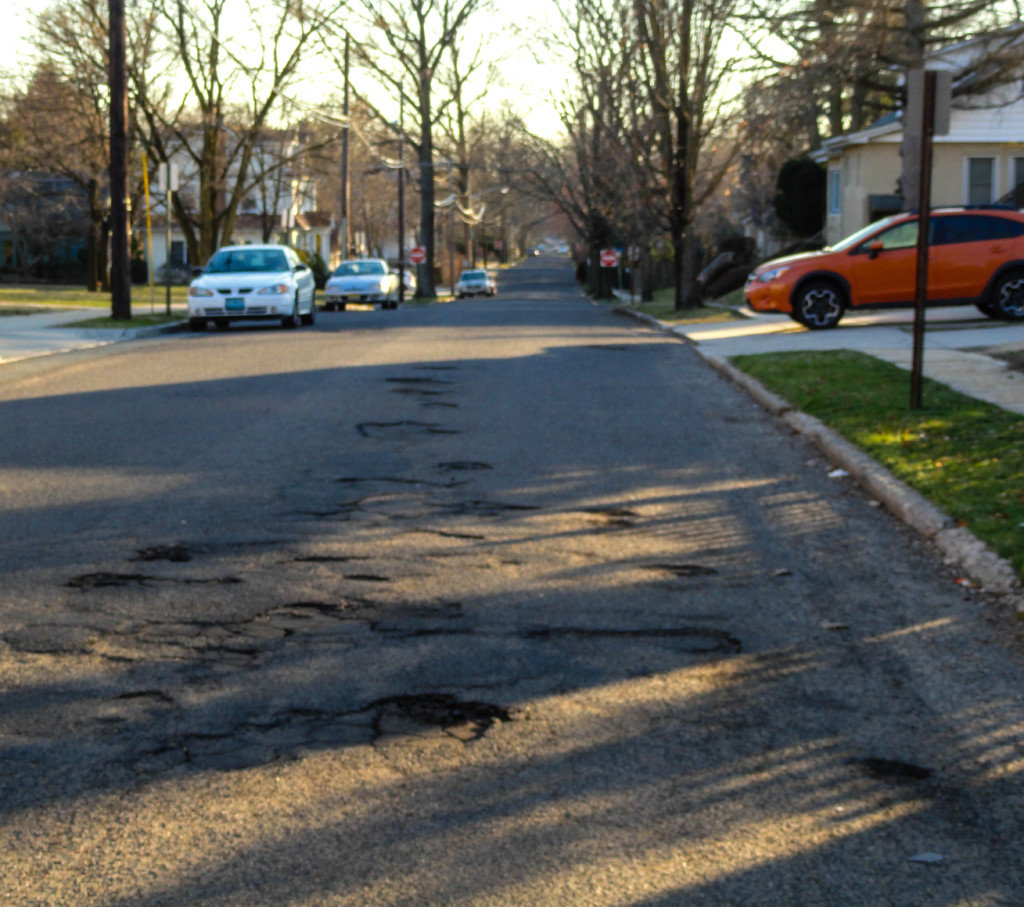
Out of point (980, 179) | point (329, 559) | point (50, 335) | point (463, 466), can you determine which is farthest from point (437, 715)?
point (980, 179)

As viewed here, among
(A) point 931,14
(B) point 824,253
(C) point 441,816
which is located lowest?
(C) point 441,816

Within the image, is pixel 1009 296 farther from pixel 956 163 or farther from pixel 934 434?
pixel 956 163

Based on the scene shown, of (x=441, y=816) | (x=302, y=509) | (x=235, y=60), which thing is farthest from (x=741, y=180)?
(x=441, y=816)

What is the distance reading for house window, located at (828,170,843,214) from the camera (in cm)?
3898

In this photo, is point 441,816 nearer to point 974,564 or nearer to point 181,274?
point 974,564

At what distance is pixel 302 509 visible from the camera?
24.3 ft

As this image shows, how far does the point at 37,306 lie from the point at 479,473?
82.3 ft

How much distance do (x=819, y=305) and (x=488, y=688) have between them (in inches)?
686

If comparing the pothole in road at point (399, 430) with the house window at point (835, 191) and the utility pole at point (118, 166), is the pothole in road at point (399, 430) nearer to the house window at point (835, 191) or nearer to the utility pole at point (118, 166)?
the utility pole at point (118, 166)

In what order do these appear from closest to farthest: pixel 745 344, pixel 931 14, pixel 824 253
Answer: pixel 745 344, pixel 824 253, pixel 931 14

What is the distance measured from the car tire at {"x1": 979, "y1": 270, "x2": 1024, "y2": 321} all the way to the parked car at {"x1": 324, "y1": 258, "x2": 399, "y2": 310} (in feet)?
63.5

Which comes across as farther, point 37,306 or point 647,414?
point 37,306

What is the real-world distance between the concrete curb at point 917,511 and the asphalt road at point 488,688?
0.12m

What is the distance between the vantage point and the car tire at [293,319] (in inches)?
958
